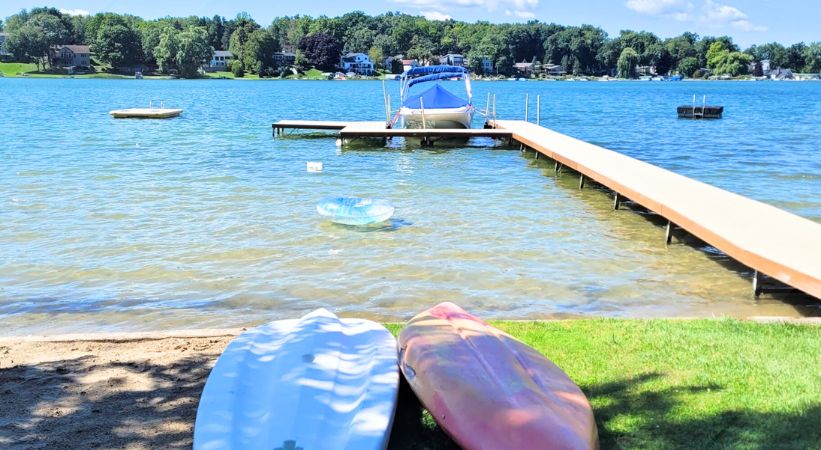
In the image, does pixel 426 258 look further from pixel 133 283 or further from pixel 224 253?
pixel 133 283

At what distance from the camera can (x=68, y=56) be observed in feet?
482

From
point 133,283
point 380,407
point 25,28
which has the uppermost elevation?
point 25,28

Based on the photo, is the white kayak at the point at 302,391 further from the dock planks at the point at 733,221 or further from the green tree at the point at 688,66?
the green tree at the point at 688,66

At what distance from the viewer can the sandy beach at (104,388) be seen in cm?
425

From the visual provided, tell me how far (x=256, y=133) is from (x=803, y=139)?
74.4 feet

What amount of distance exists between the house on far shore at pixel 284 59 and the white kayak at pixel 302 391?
524 feet

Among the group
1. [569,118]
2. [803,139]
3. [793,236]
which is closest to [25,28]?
[569,118]

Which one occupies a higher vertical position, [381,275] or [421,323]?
[421,323]

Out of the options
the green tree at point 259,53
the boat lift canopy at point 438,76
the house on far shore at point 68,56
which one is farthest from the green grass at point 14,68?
the boat lift canopy at point 438,76

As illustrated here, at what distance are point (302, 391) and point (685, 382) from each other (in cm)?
248

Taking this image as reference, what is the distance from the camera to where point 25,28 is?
481 ft

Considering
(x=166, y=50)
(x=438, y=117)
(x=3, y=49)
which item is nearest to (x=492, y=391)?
(x=438, y=117)

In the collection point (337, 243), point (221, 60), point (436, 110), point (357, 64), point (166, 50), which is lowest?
point (337, 243)

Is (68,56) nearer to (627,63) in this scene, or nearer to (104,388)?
(627,63)
